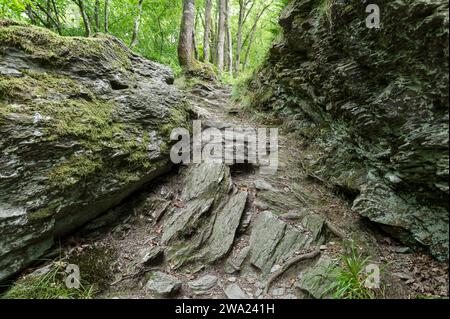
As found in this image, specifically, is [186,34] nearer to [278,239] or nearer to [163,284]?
[278,239]

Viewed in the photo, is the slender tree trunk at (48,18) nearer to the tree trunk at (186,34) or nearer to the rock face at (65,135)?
the rock face at (65,135)

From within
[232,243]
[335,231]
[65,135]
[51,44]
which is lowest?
[232,243]

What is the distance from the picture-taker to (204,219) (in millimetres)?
4762

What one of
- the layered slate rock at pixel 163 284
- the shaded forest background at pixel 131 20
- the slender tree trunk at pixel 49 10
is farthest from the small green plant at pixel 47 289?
the slender tree trunk at pixel 49 10

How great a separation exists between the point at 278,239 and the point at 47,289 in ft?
11.5

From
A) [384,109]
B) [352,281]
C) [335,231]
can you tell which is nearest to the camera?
[352,281]

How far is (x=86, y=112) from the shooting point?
484 cm

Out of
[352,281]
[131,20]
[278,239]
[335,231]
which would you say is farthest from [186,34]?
[352,281]

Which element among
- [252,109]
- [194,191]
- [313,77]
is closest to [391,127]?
[313,77]

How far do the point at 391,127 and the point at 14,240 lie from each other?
5.87m

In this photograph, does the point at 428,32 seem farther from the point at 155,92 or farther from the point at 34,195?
the point at 34,195

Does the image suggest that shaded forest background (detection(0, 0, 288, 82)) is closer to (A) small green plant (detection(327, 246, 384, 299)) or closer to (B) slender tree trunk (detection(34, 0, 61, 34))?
(B) slender tree trunk (detection(34, 0, 61, 34))

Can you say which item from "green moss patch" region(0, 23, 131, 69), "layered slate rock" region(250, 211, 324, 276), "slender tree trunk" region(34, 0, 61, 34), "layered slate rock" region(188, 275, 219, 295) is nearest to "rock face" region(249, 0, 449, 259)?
"layered slate rock" region(250, 211, 324, 276)

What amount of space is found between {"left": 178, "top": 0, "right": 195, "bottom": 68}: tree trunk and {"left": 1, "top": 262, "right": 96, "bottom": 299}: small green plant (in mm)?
9959
